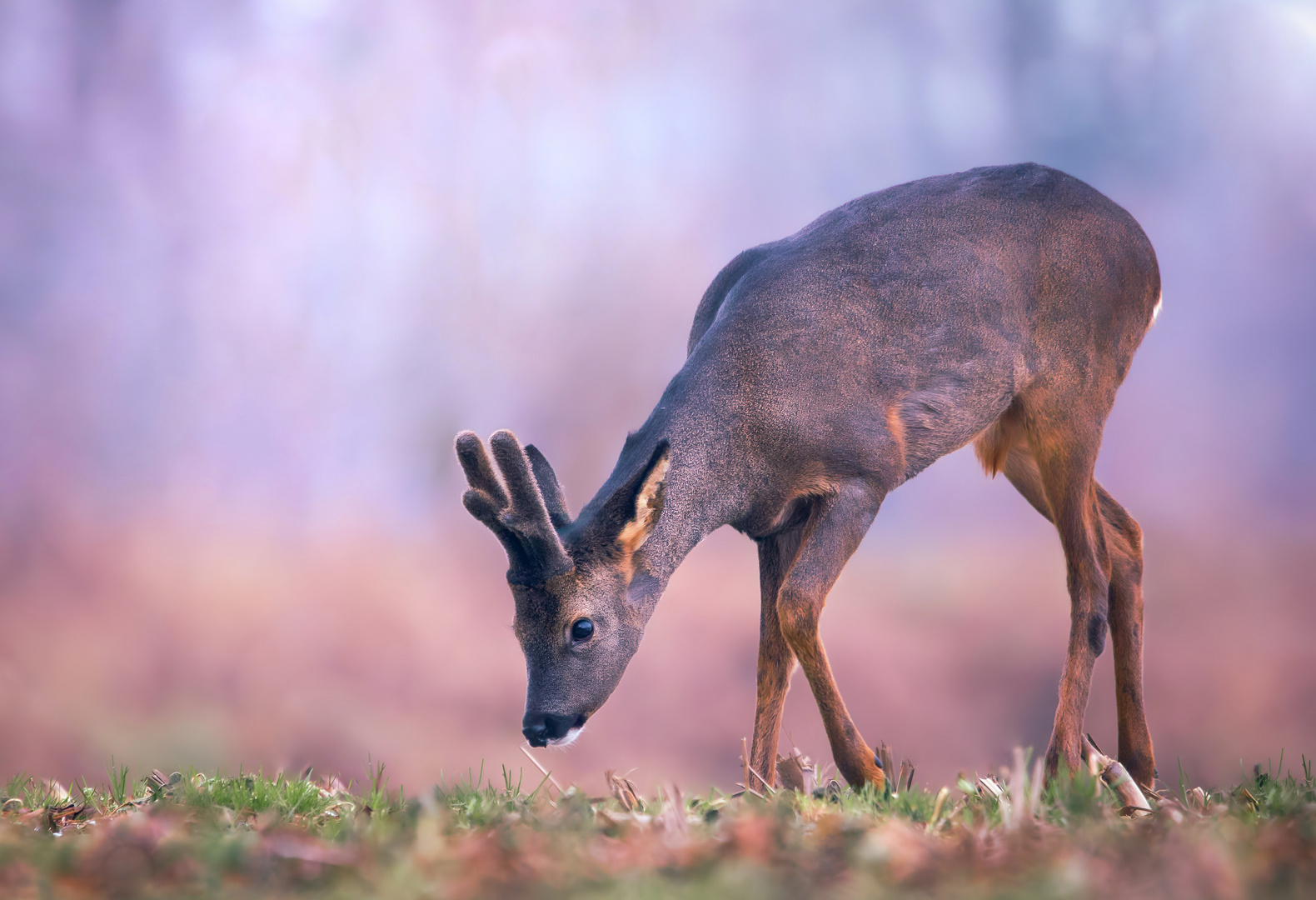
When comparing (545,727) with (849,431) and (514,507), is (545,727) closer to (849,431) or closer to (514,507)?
(514,507)

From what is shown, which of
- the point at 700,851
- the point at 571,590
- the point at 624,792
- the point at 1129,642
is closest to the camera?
the point at 700,851

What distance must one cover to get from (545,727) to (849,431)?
2.30 meters

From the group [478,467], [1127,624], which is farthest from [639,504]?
[1127,624]

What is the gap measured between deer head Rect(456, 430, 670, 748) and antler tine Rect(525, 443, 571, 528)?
0.20 metres

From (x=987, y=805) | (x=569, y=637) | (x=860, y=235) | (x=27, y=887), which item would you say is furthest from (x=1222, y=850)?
(x=860, y=235)

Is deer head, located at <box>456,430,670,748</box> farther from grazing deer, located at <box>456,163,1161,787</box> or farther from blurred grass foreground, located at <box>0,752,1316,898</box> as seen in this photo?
blurred grass foreground, located at <box>0,752,1316,898</box>

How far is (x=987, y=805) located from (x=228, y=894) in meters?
3.06

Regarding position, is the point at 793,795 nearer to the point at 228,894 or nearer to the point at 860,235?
the point at 228,894

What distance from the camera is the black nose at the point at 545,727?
5395mm

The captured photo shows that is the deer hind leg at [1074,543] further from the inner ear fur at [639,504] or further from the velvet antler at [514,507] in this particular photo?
the velvet antler at [514,507]

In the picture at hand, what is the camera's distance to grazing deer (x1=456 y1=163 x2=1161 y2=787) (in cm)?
543

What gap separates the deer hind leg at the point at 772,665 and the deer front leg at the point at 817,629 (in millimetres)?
718

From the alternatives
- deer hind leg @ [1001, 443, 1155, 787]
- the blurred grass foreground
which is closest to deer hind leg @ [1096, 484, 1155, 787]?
deer hind leg @ [1001, 443, 1155, 787]

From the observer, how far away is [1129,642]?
22.6ft
